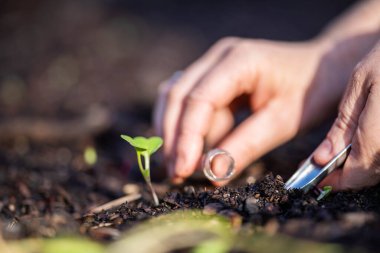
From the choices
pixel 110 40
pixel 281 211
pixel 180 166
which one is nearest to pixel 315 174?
pixel 281 211

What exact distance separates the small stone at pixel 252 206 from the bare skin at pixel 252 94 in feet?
2.15

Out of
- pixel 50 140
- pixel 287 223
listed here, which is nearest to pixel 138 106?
pixel 50 140

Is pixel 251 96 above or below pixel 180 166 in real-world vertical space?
above

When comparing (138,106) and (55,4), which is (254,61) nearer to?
(138,106)

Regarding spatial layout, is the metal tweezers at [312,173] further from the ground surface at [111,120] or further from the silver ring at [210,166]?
the silver ring at [210,166]

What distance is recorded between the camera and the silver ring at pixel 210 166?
203 cm

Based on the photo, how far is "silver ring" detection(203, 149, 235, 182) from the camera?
79.7 inches

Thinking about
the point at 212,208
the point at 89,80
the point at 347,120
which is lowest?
the point at 212,208

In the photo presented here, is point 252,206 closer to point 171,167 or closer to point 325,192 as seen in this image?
point 325,192

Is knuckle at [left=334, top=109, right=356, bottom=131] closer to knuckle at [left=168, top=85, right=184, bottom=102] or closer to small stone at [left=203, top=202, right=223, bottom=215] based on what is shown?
small stone at [left=203, top=202, right=223, bottom=215]

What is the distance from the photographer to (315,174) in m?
1.71

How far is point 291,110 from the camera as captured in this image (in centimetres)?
234

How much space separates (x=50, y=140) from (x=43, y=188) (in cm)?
103

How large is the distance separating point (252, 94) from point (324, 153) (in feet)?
2.65
